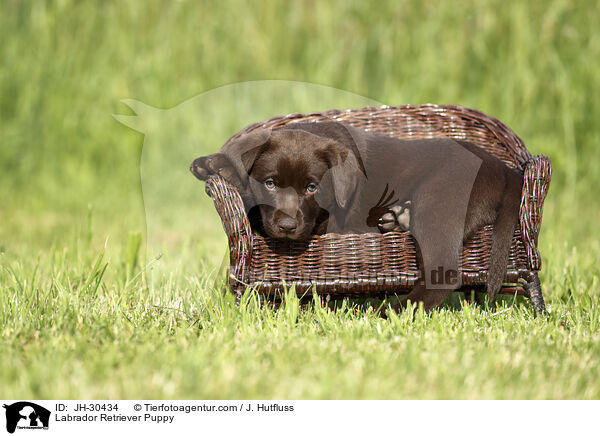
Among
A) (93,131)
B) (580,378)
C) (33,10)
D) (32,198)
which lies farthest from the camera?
(33,10)

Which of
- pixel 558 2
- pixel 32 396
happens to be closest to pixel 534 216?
pixel 32 396

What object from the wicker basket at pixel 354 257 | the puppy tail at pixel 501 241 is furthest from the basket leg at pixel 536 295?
the puppy tail at pixel 501 241

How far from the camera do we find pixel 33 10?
636 cm

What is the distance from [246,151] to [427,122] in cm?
136

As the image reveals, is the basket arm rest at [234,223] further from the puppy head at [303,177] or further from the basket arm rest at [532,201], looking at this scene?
the basket arm rest at [532,201]

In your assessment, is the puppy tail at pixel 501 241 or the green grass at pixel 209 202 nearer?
the green grass at pixel 209 202

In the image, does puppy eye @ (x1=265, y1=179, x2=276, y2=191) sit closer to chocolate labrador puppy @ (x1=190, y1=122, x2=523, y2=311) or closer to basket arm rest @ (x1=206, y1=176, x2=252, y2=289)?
chocolate labrador puppy @ (x1=190, y1=122, x2=523, y2=311)

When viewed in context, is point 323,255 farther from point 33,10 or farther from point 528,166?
point 33,10

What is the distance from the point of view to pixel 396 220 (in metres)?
3.06

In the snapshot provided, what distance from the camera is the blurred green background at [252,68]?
5590 millimetres

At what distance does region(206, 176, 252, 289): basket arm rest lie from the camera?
282 cm

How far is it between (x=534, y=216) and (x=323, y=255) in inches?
39.0

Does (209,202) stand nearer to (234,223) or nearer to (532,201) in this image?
(234,223)

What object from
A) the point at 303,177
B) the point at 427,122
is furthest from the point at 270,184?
the point at 427,122
